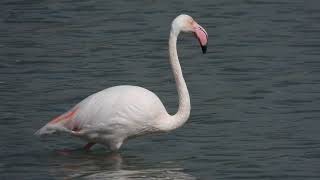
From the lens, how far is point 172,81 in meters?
14.7

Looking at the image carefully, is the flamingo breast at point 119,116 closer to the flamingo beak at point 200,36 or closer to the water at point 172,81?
the water at point 172,81

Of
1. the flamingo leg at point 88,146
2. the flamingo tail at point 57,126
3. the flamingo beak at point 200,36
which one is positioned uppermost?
the flamingo beak at point 200,36

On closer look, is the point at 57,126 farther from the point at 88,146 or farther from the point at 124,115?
the point at 124,115

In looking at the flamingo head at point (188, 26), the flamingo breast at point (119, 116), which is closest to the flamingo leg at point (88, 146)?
the flamingo breast at point (119, 116)

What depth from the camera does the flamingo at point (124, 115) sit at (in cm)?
1122

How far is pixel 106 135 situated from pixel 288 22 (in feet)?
24.0

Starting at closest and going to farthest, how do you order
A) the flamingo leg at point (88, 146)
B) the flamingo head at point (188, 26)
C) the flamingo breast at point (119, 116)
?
the flamingo breast at point (119, 116) < the flamingo head at point (188, 26) < the flamingo leg at point (88, 146)

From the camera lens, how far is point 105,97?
11430mm

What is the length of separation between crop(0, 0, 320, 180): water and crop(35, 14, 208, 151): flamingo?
296 millimetres

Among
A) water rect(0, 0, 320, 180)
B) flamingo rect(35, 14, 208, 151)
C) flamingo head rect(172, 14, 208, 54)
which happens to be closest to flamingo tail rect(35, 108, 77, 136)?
flamingo rect(35, 14, 208, 151)

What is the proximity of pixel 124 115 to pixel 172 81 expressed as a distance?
3563 millimetres

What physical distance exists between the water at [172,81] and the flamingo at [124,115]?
296mm

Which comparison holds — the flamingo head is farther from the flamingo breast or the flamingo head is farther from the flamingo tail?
the flamingo tail

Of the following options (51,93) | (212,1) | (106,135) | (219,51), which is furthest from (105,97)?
(212,1)
